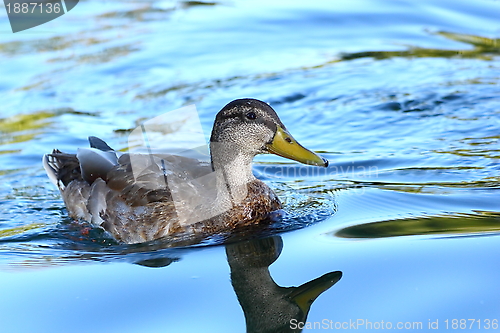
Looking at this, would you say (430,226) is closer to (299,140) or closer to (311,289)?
(311,289)

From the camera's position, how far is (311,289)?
4727mm

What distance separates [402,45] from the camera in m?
11.5

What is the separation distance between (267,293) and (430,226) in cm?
169

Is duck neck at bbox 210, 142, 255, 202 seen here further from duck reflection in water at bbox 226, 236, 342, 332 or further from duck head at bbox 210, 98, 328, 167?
duck reflection in water at bbox 226, 236, 342, 332

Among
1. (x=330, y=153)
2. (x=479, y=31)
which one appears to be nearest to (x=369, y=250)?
(x=330, y=153)

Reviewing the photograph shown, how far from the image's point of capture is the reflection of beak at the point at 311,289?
4566mm

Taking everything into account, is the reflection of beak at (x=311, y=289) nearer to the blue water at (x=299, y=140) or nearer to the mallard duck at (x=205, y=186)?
the blue water at (x=299, y=140)

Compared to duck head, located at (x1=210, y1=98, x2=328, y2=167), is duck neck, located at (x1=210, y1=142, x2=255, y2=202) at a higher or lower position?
lower

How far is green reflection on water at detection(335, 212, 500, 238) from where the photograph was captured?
561 cm

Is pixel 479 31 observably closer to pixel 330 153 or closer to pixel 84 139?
pixel 330 153

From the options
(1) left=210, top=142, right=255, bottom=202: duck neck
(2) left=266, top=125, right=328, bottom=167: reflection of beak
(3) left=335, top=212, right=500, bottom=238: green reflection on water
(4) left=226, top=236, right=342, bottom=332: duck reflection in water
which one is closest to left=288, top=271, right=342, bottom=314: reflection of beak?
(4) left=226, top=236, right=342, bottom=332: duck reflection in water

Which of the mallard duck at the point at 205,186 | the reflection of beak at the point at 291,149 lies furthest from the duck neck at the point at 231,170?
the reflection of beak at the point at 291,149

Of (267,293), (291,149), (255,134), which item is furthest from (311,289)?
(255,134)

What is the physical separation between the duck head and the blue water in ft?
2.11
